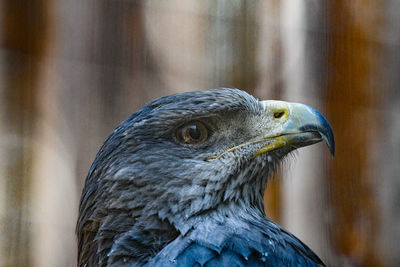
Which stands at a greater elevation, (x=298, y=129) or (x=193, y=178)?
(x=298, y=129)

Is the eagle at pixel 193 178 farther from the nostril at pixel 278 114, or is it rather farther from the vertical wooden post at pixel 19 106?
the vertical wooden post at pixel 19 106

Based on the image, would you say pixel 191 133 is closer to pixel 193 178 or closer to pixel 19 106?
pixel 193 178

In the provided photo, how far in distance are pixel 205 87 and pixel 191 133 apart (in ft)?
1.98

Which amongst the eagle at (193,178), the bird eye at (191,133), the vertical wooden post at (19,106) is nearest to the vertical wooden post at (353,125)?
the eagle at (193,178)

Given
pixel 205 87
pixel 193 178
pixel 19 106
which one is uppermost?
pixel 205 87

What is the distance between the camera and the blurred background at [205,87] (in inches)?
80.4

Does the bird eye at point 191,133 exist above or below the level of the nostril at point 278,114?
below

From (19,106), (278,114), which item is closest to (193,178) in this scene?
(278,114)

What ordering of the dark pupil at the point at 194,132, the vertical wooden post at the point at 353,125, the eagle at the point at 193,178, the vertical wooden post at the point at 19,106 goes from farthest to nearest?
1. the vertical wooden post at the point at 353,125
2. the vertical wooden post at the point at 19,106
3. the dark pupil at the point at 194,132
4. the eagle at the point at 193,178

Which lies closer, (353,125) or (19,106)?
(19,106)

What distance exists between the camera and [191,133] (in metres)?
1.82

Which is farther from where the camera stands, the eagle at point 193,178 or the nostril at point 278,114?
the nostril at point 278,114

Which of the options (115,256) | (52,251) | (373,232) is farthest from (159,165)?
(373,232)

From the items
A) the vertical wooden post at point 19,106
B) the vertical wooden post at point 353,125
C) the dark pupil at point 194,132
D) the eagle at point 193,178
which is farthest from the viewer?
the vertical wooden post at point 353,125
